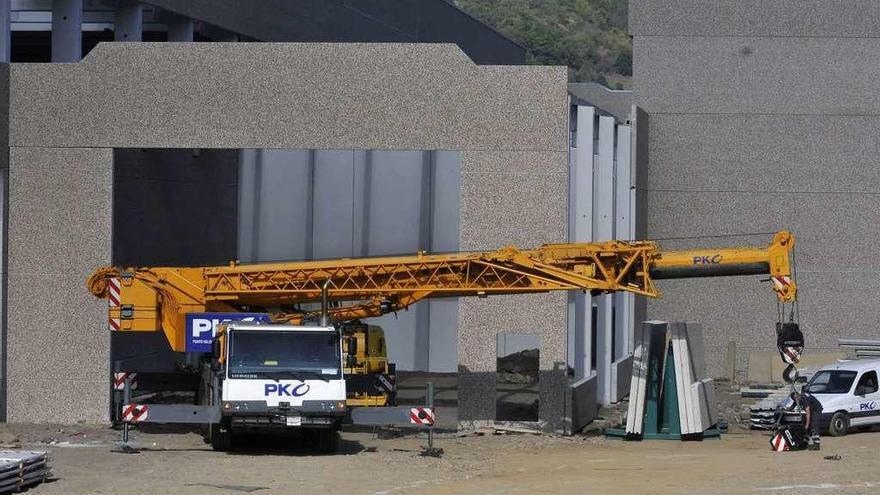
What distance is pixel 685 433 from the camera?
2852cm

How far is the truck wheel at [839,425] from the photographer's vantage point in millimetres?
30000

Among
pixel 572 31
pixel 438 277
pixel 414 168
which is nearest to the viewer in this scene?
pixel 438 277

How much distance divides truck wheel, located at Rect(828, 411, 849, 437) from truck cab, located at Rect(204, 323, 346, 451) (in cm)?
1077

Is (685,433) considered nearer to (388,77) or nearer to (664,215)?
(388,77)

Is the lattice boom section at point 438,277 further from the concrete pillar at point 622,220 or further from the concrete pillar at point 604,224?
the concrete pillar at point 622,220

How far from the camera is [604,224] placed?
1448 inches

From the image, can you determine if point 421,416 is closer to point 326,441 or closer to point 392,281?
point 326,441

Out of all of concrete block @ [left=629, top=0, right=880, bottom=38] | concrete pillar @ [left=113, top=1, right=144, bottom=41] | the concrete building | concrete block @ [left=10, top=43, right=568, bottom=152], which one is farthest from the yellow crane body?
concrete block @ [left=629, top=0, right=880, bottom=38]

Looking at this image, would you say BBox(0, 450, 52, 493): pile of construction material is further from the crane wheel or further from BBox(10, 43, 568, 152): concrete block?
BBox(10, 43, 568, 152): concrete block

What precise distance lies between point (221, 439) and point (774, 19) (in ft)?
77.3

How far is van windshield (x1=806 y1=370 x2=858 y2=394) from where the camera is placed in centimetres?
3062

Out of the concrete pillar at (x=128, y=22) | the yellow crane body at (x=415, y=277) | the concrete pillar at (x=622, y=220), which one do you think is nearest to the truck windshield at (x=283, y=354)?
the yellow crane body at (x=415, y=277)

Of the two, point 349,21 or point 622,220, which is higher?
point 349,21

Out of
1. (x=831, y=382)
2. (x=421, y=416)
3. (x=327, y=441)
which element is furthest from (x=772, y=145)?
(x=327, y=441)
